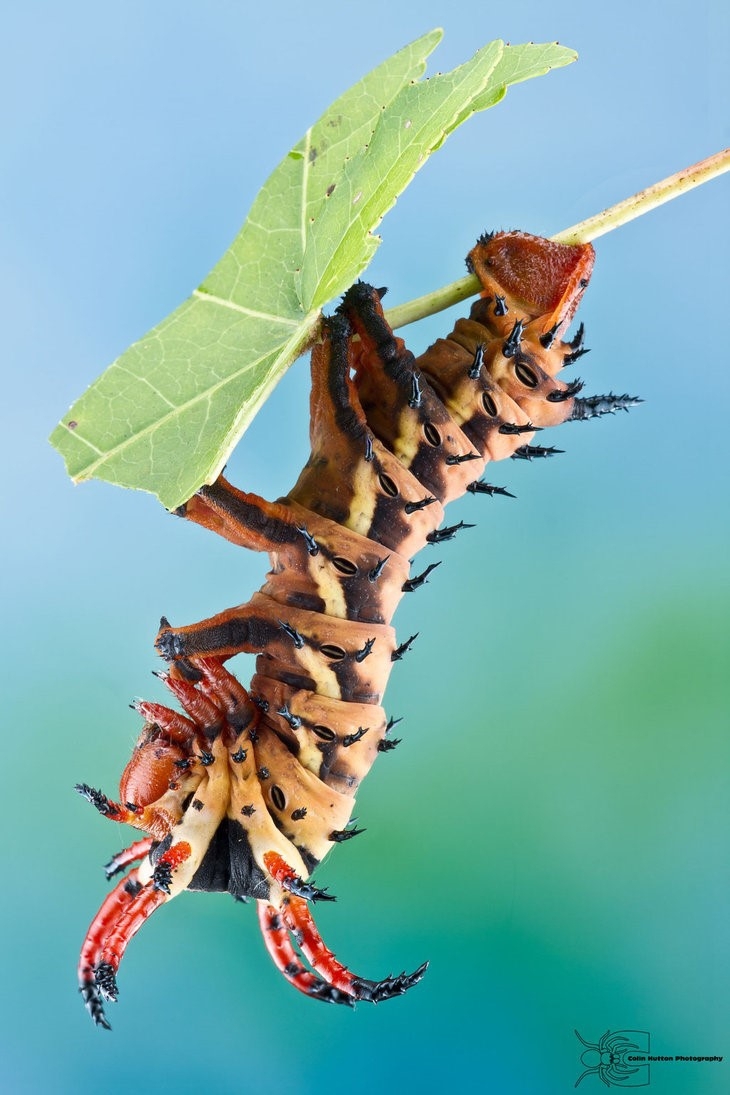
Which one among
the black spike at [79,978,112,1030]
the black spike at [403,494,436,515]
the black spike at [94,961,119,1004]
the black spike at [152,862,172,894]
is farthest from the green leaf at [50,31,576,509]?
the black spike at [79,978,112,1030]

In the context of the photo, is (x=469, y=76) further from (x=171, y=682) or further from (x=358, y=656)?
(x=171, y=682)

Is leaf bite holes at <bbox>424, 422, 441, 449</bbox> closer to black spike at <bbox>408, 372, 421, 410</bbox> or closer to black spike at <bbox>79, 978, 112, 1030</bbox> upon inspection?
black spike at <bbox>408, 372, 421, 410</bbox>

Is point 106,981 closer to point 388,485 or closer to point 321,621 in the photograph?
point 321,621

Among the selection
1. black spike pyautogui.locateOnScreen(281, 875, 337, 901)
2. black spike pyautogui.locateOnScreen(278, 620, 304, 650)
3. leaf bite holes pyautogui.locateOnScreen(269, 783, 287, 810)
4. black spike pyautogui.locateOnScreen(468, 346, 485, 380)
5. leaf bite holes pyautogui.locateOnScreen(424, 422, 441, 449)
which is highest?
black spike pyautogui.locateOnScreen(468, 346, 485, 380)

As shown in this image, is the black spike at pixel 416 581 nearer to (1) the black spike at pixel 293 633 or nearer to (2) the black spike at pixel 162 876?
(1) the black spike at pixel 293 633

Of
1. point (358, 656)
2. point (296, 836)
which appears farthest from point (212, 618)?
point (296, 836)

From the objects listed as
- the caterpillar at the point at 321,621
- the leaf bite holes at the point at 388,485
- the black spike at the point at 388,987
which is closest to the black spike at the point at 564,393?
the caterpillar at the point at 321,621
